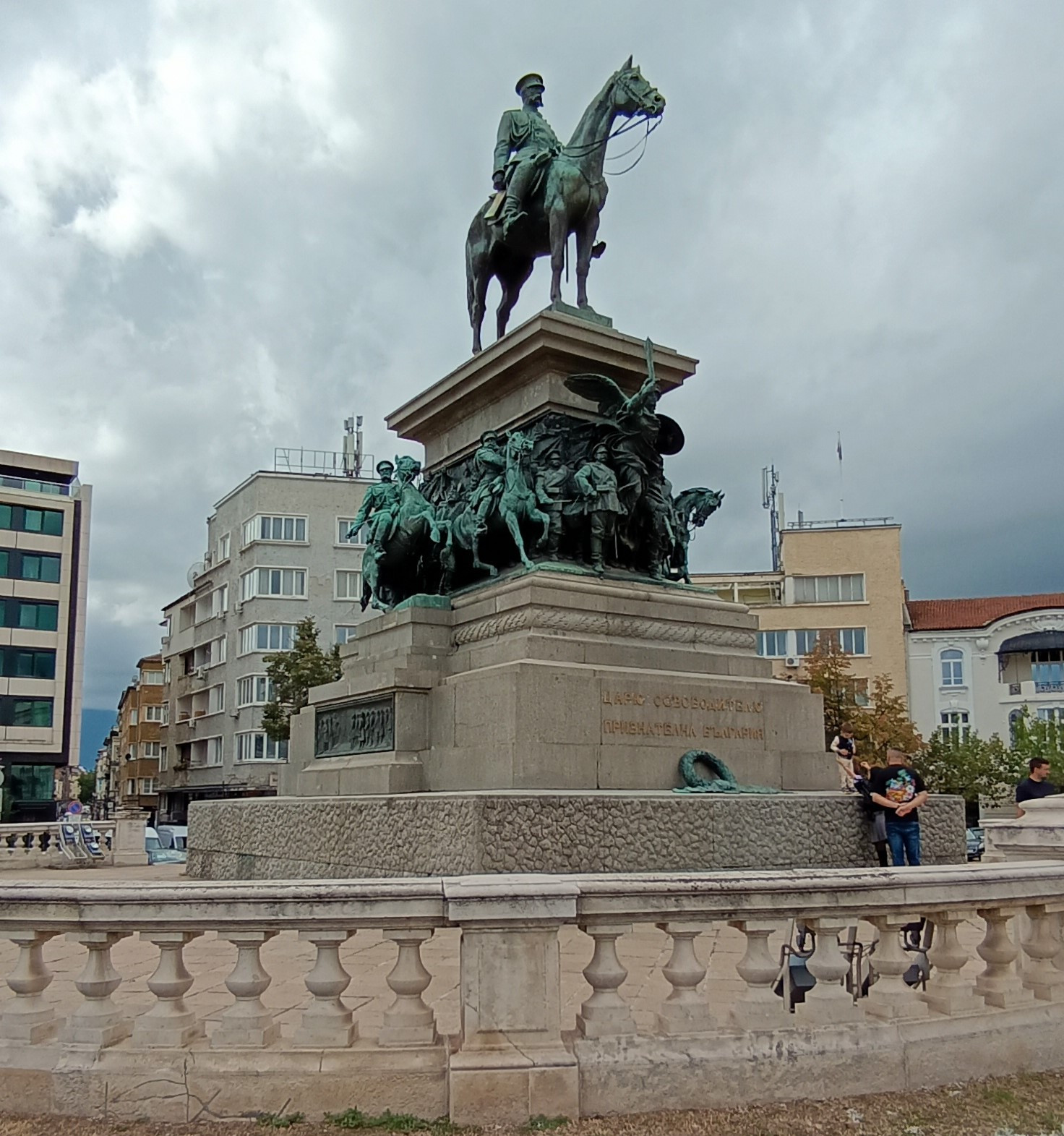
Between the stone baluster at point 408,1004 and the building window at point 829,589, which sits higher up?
the building window at point 829,589

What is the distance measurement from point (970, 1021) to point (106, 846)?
73.9ft

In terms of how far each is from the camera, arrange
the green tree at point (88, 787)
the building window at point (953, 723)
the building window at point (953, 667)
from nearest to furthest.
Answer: the building window at point (953, 723)
the building window at point (953, 667)
the green tree at point (88, 787)

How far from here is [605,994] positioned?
215 inches

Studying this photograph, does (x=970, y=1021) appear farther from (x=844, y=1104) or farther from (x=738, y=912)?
(x=738, y=912)

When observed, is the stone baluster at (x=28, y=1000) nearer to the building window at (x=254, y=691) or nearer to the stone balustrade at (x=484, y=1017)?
the stone balustrade at (x=484, y=1017)

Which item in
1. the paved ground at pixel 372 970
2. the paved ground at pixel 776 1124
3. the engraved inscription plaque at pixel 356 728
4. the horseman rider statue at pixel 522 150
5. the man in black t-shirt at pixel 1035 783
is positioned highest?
the horseman rider statue at pixel 522 150

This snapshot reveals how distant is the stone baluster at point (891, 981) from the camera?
5816 millimetres

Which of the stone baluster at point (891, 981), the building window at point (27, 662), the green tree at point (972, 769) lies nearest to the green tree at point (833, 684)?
the green tree at point (972, 769)

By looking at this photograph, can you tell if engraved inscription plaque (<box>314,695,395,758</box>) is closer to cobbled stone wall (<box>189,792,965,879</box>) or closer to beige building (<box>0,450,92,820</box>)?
cobbled stone wall (<box>189,792,965,879</box>)

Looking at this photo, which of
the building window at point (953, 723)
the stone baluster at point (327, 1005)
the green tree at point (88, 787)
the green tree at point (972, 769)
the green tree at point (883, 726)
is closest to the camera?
the stone baluster at point (327, 1005)

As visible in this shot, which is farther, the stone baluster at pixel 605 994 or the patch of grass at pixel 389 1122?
the stone baluster at pixel 605 994

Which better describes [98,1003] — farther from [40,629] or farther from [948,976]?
[40,629]

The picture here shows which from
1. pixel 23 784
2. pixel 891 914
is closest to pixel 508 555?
pixel 891 914

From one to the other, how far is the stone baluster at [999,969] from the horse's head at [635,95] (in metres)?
12.2
